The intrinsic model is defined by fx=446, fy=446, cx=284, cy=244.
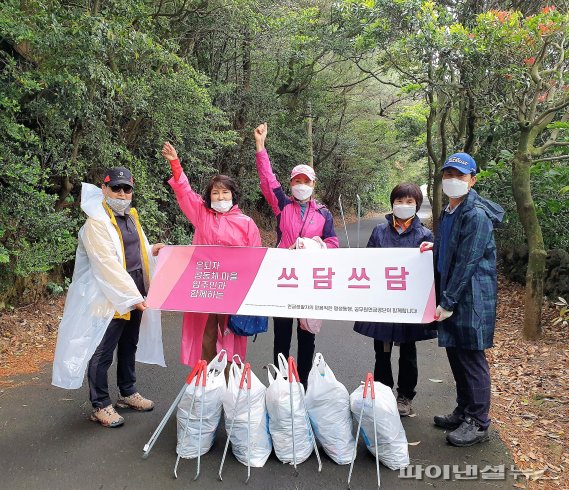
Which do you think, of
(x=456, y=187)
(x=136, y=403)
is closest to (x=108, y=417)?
(x=136, y=403)

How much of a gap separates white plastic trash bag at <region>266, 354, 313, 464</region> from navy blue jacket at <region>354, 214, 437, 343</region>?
93 cm

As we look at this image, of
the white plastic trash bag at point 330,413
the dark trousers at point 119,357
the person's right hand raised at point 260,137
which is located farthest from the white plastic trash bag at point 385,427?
the person's right hand raised at point 260,137

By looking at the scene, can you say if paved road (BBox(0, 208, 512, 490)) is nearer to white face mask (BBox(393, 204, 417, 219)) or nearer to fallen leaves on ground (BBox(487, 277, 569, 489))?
fallen leaves on ground (BBox(487, 277, 569, 489))

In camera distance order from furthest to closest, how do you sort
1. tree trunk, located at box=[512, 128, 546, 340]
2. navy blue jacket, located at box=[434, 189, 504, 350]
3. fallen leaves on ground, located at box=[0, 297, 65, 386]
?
tree trunk, located at box=[512, 128, 546, 340] → fallen leaves on ground, located at box=[0, 297, 65, 386] → navy blue jacket, located at box=[434, 189, 504, 350]

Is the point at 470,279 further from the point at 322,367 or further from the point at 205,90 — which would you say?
the point at 205,90

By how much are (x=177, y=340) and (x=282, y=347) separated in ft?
9.65

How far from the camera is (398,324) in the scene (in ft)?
11.8

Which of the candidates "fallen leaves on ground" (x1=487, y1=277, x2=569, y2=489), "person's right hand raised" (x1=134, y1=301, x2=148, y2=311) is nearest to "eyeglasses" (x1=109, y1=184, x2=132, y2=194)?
"person's right hand raised" (x1=134, y1=301, x2=148, y2=311)

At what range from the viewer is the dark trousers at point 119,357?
3576mm

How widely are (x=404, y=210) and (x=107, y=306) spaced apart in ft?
8.16

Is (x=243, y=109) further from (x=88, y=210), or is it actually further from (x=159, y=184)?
(x=88, y=210)

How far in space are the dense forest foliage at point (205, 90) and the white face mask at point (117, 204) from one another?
2.28 meters

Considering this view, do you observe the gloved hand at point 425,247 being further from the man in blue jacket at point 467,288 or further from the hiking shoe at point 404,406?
the hiking shoe at point 404,406

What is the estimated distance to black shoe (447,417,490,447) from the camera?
3363 millimetres
